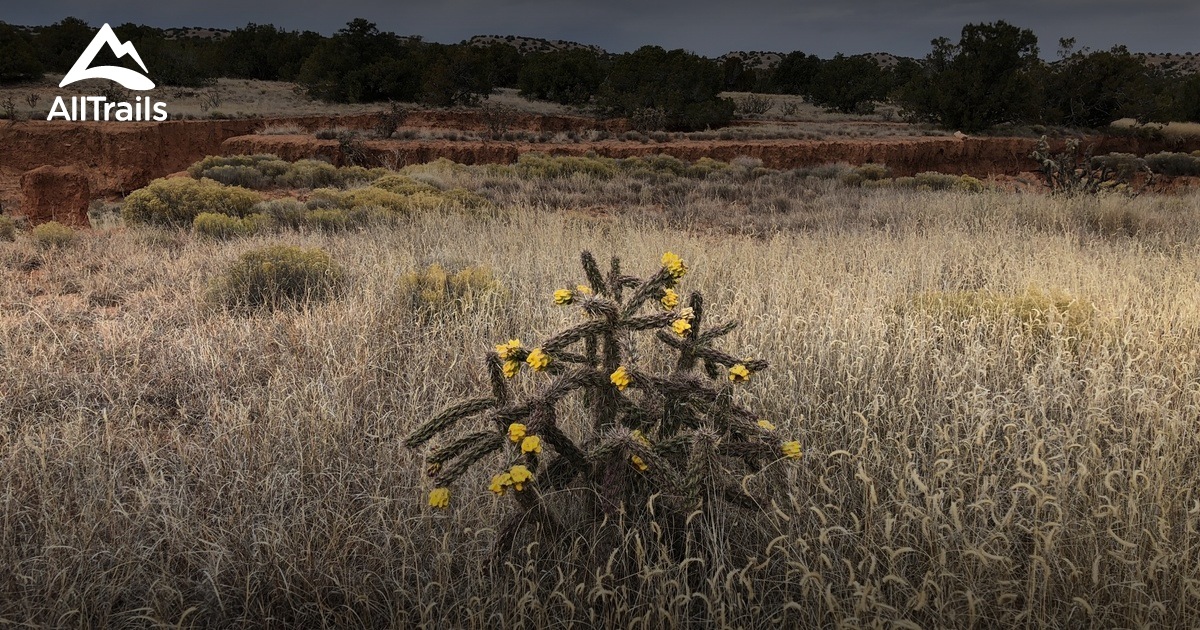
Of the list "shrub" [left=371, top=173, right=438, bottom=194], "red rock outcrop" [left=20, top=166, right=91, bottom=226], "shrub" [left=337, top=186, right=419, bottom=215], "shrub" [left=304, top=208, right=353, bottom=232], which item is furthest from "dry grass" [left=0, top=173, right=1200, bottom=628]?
"red rock outcrop" [left=20, top=166, right=91, bottom=226]

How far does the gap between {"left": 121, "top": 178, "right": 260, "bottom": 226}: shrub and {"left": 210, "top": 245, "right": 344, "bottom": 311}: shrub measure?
4022mm

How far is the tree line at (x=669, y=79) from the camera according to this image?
85.3ft

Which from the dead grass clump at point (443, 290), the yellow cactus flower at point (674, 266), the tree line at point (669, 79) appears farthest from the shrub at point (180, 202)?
the tree line at point (669, 79)

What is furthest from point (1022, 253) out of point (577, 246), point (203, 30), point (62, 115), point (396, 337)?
point (203, 30)

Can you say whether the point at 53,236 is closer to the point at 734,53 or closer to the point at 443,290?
the point at 443,290

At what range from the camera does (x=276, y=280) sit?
5168mm

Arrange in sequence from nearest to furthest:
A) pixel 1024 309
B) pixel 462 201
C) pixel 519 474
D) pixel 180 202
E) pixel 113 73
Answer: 1. pixel 519 474
2. pixel 1024 309
3. pixel 180 202
4. pixel 462 201
5. pixel 113 73

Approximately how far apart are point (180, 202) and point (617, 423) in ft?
28.3

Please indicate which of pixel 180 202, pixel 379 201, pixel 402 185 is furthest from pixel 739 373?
pixel 402 185

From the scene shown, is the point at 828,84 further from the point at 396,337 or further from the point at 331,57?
the point at 396,337

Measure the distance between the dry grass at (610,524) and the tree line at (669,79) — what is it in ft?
76.2

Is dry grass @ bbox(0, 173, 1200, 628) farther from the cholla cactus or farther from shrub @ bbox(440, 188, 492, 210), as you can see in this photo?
shrub @ bbox(440, 188, 492, 210)

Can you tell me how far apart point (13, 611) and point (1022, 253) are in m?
6.72

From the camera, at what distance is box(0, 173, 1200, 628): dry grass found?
2.01 m
